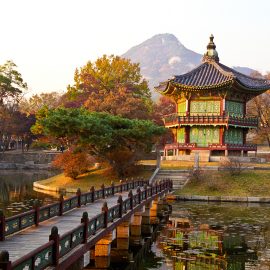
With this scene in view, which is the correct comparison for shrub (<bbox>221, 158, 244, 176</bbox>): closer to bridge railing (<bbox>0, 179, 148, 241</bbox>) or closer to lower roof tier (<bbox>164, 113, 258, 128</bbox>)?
lower roof tier (<bbox>164, 113, 258, 128</bbox>)

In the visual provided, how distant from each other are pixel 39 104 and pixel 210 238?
101884 mm

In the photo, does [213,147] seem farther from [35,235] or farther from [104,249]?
[35,235]

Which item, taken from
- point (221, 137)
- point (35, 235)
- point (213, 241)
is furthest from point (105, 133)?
point (35, 235)

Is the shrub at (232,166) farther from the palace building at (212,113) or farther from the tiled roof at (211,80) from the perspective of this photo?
the tiled roof at (211,80)

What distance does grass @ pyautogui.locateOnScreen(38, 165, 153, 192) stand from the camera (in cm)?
4641

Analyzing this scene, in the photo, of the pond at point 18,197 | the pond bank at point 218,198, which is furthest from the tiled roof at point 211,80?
the pond at point 18,197

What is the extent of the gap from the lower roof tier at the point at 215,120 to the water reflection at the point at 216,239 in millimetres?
18771

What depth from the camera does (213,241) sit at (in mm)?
22734

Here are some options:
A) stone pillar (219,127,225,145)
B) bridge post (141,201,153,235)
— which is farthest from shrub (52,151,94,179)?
bridge post (141,201,153,235)

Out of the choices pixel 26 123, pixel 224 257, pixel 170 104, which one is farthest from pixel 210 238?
pixel 26 123

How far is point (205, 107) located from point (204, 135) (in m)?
3.20

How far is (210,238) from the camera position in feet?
76.8

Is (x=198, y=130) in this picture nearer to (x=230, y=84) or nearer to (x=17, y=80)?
(x=230, y=84)

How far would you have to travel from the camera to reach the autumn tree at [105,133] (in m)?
42.8
